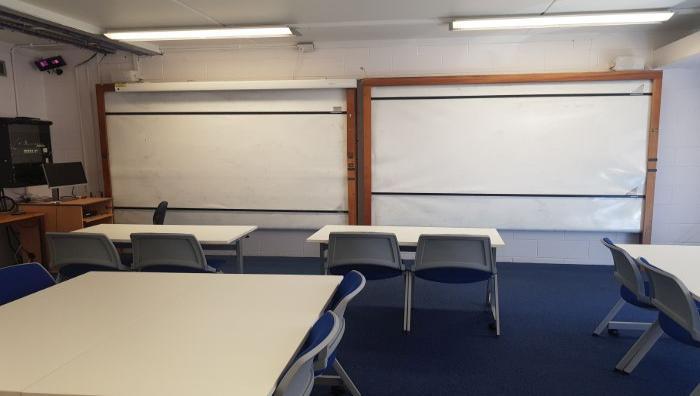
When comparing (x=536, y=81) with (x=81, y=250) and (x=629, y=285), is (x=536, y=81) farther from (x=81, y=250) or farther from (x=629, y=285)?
(x=81, y=250)

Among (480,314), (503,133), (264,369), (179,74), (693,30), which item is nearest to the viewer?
(264,369)

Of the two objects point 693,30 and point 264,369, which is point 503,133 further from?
point 264,369

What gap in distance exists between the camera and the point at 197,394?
4.20 ft

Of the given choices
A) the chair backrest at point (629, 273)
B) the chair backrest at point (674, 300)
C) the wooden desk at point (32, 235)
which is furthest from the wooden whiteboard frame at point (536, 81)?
the wooden desk at point (32, 235)

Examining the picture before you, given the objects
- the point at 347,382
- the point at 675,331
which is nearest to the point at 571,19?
the point at 675,331

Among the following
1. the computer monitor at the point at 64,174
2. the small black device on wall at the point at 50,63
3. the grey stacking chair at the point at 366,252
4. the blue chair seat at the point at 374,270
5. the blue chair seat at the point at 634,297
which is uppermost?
the small black device on wall at the point at 50,63

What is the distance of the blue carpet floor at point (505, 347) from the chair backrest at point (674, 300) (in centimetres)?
60

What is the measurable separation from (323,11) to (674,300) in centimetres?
337

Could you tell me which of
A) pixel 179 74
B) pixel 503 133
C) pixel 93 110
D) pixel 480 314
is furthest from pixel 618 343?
pixel 93 110

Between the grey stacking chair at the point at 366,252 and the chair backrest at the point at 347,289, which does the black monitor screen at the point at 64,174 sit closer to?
the grey stacking chair at the point at 366,252

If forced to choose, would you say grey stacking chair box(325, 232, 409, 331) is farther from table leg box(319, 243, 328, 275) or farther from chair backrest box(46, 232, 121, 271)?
chair backrest box(46, 232, 121, 271)

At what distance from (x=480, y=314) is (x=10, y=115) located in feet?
18.4

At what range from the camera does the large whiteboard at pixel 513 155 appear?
4.68 meters

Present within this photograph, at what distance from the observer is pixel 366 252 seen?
3246mm
